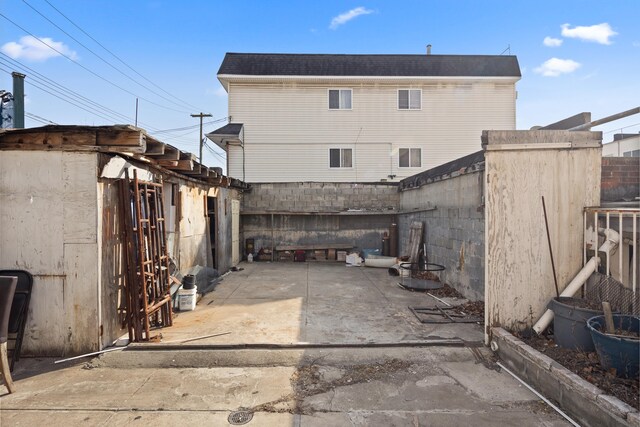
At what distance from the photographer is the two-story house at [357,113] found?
13.9m

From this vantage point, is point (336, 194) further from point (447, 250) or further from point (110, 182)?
point (110, 182)

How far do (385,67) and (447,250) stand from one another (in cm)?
983

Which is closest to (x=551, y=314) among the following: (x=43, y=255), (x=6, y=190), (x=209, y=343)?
(x=209, y=343)

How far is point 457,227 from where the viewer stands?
662 cm

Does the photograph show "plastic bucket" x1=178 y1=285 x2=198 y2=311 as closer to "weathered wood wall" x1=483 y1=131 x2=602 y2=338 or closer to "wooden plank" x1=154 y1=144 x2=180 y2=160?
"wooden plank" x1=154 y1=144 x2=180 y2=160

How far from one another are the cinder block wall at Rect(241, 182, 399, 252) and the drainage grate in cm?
843

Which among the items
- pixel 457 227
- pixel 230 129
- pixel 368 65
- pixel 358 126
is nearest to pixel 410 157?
pixel 358 126

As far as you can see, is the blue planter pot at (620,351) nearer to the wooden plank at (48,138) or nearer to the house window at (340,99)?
the wooden plank at (48,138)

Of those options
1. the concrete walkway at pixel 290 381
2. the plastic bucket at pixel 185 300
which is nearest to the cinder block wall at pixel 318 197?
the plastic bucket at pixel 185 300

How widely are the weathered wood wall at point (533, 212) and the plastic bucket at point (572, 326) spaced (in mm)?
489

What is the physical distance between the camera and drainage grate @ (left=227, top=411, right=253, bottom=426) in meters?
2.70

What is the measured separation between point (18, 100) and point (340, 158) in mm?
10262

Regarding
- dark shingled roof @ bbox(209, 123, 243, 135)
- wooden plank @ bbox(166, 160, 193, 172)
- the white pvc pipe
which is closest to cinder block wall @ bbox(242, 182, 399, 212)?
dark shingled roof @ bbox(209, 123, 243, 135)

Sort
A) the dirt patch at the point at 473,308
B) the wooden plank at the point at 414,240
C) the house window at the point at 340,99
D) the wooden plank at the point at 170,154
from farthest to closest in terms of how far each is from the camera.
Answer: the house window at the point at 340,99 → the wooden plank at the point at 414,240 → the dirt patch at the point at 473,308 → the wooden plank at the point at 170,154
